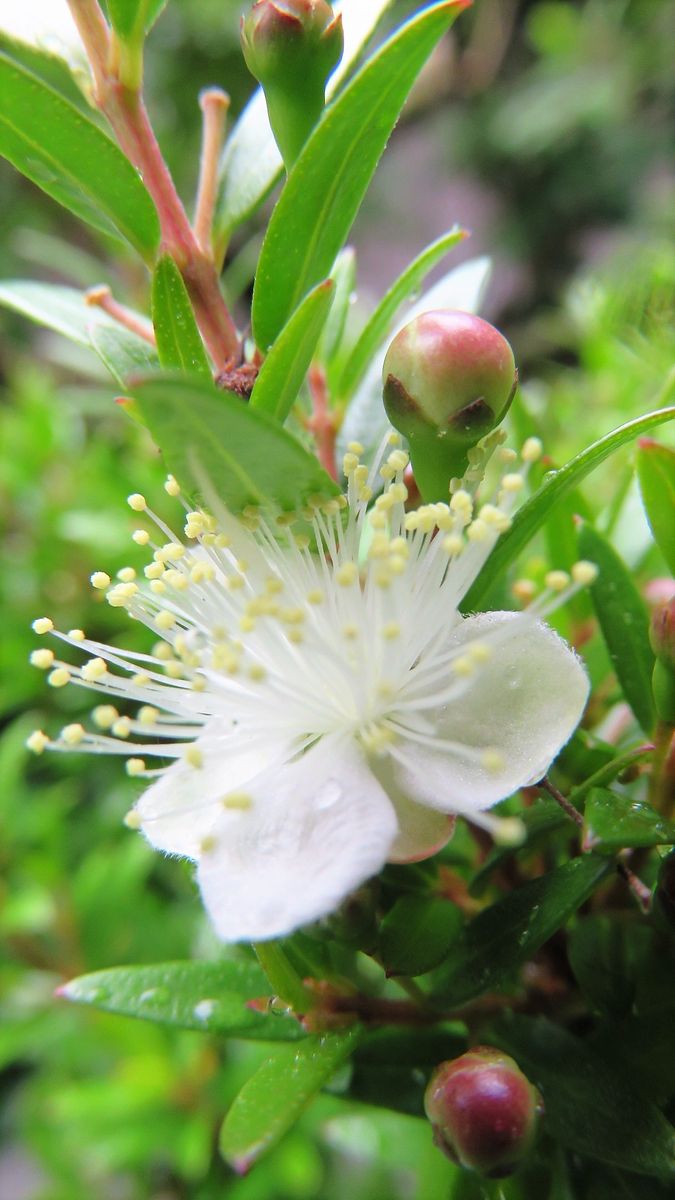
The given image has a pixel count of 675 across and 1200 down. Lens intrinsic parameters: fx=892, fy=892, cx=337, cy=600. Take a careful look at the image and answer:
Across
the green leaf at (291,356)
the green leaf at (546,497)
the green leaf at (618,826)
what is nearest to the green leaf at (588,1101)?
the green leaf at (618,826)

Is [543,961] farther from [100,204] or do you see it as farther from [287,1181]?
[287,1181]

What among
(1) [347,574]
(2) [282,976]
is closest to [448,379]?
(1) [347,574]

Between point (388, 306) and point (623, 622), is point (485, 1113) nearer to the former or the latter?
point (623, 622)

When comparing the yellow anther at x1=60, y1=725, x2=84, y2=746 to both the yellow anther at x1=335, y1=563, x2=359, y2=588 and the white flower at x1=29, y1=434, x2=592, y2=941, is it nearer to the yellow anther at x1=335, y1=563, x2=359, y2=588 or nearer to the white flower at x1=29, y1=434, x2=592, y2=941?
the white flower at x1=29, y1=434, x2=592, y2=941

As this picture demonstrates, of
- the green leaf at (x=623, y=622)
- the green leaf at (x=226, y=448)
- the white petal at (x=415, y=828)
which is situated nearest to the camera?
the green leaf at (x=226, y=448)

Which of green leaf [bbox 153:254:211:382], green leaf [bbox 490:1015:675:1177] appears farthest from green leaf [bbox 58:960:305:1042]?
green leaf [bbox 153:254:211:382]

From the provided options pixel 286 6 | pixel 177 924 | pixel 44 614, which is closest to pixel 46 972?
pixel 177 924

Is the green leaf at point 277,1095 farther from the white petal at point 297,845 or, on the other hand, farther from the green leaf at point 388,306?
the green leaf at point 388,306
